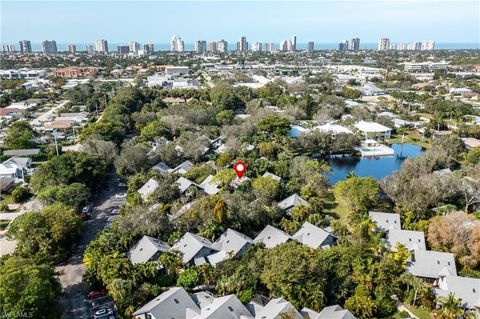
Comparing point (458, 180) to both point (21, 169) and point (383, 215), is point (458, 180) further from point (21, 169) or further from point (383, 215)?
point (21, 169)

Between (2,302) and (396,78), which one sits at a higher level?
(396,78)

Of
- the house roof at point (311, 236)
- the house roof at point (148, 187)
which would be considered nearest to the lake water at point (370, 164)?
the house roof at point (311, 236)

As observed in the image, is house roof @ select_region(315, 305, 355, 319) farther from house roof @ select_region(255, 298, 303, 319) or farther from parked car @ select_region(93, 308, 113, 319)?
parked car @ select_region(93, 308, 113, 319)

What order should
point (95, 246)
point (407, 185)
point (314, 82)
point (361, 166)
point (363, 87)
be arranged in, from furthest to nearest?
point (314, 82)
point (363, 87)
point (361, 166)
point (407, 185)
point (95, 246)

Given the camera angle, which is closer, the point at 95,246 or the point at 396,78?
the point at 95,246

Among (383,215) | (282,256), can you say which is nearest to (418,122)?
(383,215)

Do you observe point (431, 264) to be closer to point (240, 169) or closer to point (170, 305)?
point (170, 305)

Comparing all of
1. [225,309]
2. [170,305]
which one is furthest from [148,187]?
[225,309]
